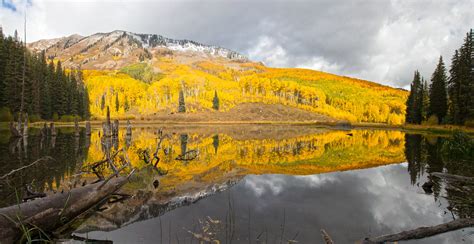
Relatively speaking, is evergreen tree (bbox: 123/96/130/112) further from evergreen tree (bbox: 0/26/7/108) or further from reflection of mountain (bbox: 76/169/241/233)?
reflection of mountain (bbox: 76/169/241/233)

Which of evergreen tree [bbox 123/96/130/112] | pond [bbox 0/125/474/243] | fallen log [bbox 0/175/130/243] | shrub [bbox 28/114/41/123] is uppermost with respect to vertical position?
evergreen tree [bbox 123/96/130/112]

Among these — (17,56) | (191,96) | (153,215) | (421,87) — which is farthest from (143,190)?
(191,96)

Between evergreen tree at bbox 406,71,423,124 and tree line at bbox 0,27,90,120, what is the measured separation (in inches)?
3382

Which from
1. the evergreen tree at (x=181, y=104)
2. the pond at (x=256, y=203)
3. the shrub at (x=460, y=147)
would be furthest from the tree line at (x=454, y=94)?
the evergreen tree at (x=181, y=104)

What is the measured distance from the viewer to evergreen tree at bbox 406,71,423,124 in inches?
2872

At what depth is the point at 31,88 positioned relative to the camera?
59188 millimetres

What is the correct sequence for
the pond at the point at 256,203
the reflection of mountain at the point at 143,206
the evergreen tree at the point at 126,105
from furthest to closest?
1. the evergreen tree at the point at 126,105
2. the reflection of mountain at the point at 143,206
3. the pond at the point at 256,203

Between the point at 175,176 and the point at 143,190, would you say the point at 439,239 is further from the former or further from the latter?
the point at 175,176

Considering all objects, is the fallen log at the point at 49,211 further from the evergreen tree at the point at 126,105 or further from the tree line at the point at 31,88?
the evergreen tree at the point at 126,105

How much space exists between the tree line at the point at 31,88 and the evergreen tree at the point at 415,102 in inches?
3382

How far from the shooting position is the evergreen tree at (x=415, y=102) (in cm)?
7294

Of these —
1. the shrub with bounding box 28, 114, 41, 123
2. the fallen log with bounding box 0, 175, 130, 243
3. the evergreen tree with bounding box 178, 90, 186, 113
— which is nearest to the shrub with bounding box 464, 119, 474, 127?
the fallen log with bounding box 0, 175, 130, 243

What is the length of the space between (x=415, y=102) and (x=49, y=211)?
85.1 metres

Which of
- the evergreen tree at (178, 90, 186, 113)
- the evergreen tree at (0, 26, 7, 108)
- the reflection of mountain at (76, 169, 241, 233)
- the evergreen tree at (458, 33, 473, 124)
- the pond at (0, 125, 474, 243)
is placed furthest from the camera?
the evergreen tree at (178, 90, 186, 113)
